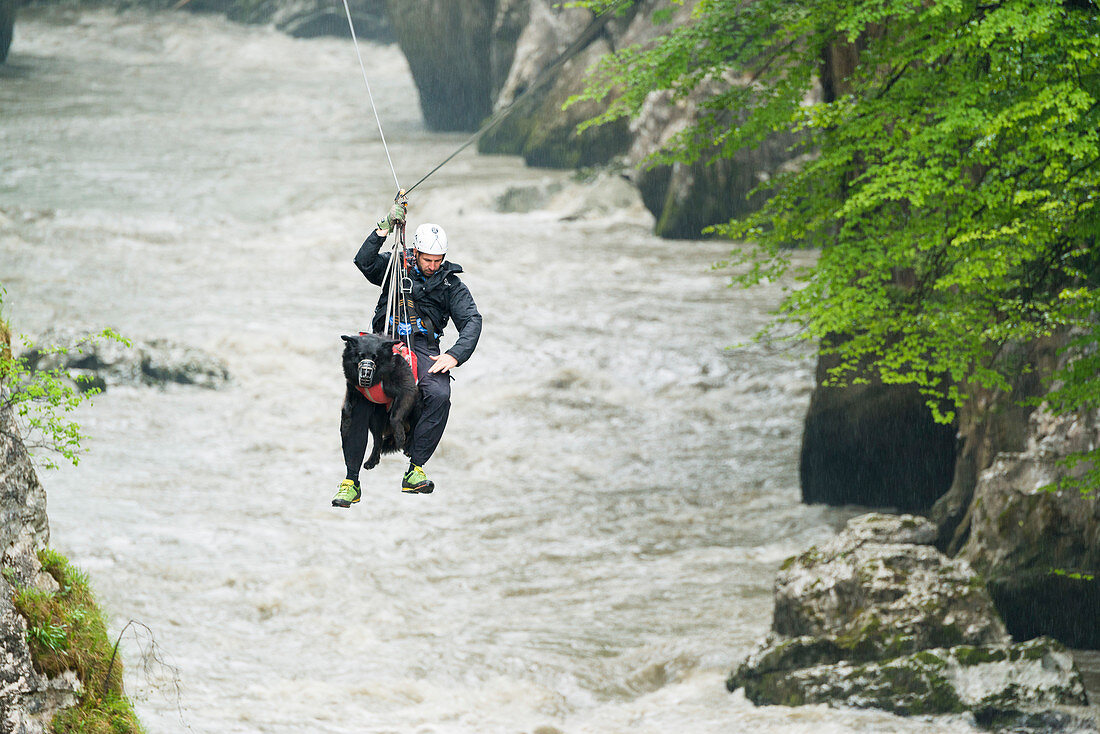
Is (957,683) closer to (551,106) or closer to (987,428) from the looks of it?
(987,428)

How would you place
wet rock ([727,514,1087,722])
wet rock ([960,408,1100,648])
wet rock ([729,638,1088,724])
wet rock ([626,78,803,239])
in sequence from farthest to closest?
wet rock ([626,78,803,239])
wet rock ([960,408,1100,648])
wet rock ([727,514,1087,722])
wet rock ([729,638,1088,724])

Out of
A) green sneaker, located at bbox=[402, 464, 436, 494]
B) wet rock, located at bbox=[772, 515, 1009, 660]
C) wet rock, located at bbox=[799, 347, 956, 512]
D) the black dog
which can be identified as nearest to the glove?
the black dog

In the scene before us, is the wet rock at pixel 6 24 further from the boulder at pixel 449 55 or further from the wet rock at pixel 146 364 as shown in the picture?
the wet rock at pixel 146 364

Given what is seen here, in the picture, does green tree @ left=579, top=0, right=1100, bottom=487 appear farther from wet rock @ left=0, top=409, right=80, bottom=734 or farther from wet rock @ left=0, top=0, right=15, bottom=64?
wet rock @ left=0, top=0, right=15, bottom=64

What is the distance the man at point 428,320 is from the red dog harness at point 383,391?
0.10 metres

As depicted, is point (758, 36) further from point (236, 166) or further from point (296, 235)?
point (236, 166)

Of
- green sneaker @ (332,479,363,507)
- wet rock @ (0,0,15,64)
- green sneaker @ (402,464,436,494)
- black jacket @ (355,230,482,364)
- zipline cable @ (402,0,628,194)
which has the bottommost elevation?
wet rock @ (0,0,15,64)

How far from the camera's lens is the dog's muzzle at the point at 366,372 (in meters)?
6.89

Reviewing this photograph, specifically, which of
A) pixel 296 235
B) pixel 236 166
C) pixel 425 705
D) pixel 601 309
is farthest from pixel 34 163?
pixel 425 705

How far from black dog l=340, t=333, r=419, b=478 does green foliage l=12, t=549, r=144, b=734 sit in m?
4.90

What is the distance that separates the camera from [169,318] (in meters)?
27.9

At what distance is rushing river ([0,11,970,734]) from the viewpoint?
15859 millimetres

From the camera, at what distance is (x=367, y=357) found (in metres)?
6.97

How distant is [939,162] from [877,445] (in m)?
7.18
